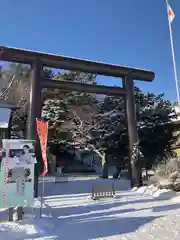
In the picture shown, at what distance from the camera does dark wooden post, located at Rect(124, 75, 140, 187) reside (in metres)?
11.6

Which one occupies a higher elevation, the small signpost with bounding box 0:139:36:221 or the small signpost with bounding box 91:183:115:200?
the small signpost with bounding box 0:139:36:221

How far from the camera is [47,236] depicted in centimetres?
518

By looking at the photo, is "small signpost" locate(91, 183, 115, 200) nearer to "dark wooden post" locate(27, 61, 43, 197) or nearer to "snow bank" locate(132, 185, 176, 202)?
"snow bank" locate(132, 185, 176, 202)

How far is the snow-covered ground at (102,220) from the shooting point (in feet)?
17.2

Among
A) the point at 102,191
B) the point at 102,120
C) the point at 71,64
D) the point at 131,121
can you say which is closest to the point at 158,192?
the point at 102,191

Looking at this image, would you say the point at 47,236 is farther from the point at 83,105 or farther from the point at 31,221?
the point at 83,105

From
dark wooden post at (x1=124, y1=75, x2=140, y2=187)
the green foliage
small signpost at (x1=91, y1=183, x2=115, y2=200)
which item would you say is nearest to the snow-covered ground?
small signpost at (x1=91, y1=183, x2=115, y2=200)

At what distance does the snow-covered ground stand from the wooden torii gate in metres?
3.13

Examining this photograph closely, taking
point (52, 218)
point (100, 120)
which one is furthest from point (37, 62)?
point (100, 120)

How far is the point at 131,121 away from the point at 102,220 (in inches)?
264

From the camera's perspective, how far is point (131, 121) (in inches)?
483

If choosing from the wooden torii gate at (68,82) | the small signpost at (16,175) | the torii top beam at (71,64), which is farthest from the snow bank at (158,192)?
the torii top beam at (71,64)

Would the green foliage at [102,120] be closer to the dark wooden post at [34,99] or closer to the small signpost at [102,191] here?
the dark wooden post at [34,99]

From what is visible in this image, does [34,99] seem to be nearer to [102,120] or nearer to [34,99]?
[34,99]
